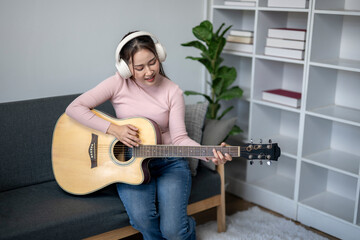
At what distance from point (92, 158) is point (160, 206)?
0.40 metres

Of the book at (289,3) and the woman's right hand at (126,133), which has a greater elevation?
the book at (289,3)

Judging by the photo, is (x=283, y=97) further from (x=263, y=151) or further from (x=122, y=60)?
(x=122, y=60)

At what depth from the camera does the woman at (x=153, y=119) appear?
2091 mm

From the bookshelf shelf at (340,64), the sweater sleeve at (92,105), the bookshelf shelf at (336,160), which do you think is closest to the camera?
the sweater sleeve at (92,105)

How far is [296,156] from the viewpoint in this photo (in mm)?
2775

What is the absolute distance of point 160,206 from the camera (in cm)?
212

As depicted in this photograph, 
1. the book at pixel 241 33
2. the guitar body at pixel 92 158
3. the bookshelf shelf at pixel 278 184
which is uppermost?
the book at pixel 241 33

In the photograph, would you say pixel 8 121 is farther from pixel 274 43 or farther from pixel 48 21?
pixel 274 43

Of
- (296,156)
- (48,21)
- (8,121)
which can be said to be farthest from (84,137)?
(296,156)

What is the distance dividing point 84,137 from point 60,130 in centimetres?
14

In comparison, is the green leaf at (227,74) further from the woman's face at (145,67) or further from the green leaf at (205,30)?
Result: the woman's face at (145,67)

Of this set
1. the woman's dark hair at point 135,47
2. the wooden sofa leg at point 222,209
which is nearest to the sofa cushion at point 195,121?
the wooden sofa leg at point 222,209

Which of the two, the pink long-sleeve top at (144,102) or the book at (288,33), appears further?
the book at (288,33)

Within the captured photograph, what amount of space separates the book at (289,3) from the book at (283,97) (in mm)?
554
